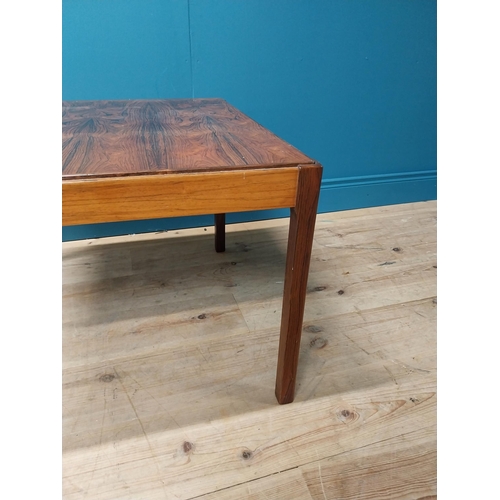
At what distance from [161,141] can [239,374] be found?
53cm

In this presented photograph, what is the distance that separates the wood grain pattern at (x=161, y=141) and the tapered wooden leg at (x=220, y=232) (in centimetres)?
39

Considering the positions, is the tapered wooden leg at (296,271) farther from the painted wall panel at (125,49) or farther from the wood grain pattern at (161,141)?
the painted wall panel at (125,49)

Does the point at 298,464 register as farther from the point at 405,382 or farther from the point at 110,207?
the point at 110,207

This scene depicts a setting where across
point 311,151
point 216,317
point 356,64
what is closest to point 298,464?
point 216,317

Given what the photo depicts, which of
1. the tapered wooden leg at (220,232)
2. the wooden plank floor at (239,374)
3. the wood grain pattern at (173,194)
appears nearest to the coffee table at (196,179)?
the wood grain pattern at (173,194)

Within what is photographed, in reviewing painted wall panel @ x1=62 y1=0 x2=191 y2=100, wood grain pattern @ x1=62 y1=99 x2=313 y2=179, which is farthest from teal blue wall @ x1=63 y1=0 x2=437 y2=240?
wood grain pattern @ x1=62 y1=99 x2=313 y2=179

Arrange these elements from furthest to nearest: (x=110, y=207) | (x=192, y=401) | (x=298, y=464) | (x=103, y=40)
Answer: (x=103, y=40) < (x=192, y=401) < (x=298, y=464) < (x=110, y=207)

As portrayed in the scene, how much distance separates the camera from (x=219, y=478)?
0.72 m

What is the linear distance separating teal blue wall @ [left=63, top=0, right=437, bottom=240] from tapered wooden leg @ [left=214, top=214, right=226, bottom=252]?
0.74ft

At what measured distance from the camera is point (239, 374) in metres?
0.95

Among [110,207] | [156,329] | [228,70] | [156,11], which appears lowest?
[156,329]

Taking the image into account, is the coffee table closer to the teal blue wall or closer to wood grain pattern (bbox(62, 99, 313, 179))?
wood grain pattern (bbox(62, 99, 313, 179))

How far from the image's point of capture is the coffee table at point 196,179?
0.64 m

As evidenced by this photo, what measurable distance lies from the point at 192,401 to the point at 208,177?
18.9 inches
